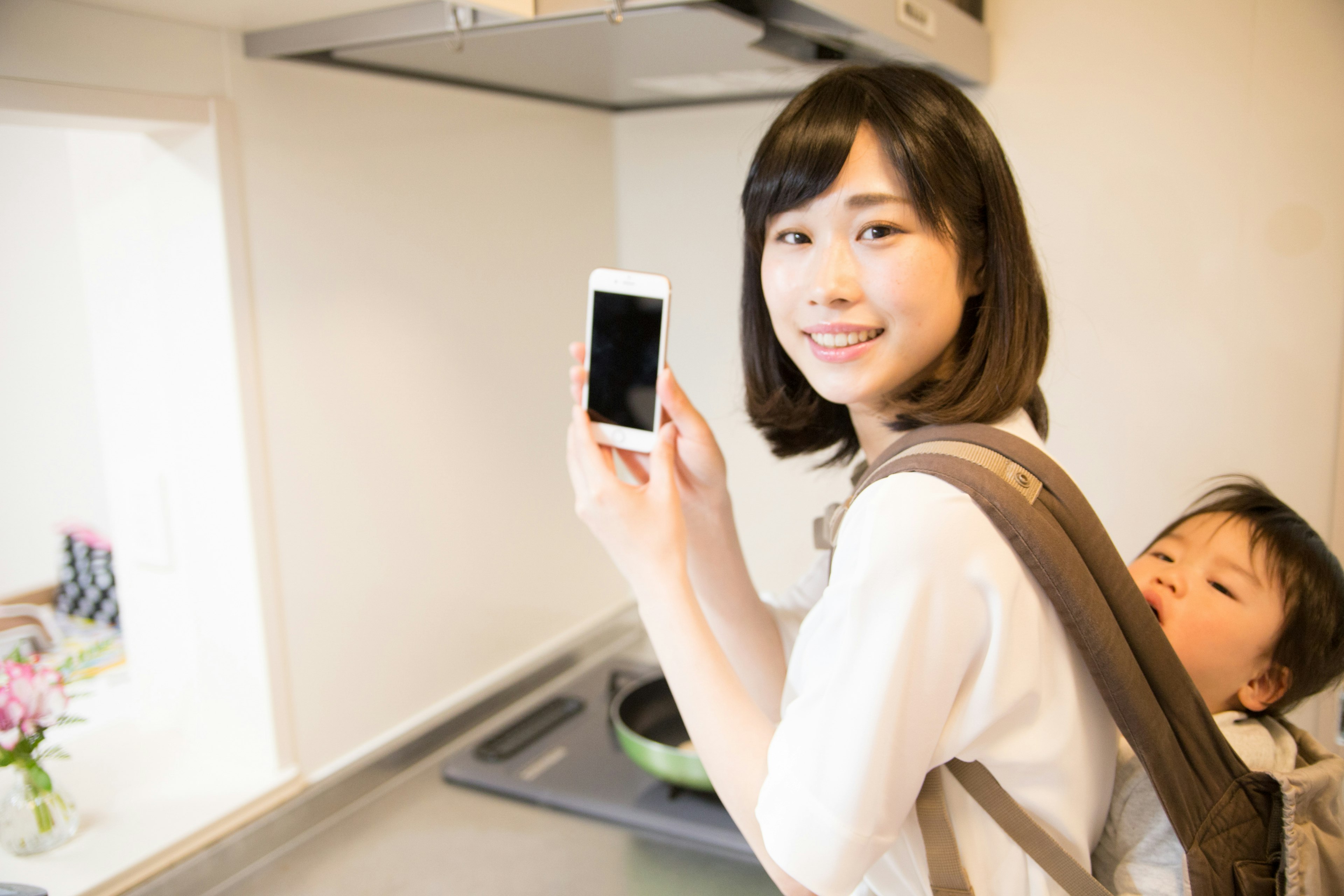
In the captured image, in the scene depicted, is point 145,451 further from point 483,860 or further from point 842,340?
point 842,340

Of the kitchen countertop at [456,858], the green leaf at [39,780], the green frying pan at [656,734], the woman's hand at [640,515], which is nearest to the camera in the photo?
the woman's hand at [640,515]

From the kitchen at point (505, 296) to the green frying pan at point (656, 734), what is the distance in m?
0.21

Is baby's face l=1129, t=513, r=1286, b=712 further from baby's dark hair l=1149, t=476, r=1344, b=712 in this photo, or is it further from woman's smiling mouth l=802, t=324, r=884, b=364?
woman's smiling mouth l=802, t=324, r=884, b=364

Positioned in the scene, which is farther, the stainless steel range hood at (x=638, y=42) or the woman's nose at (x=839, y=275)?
the stainless steel range hood at (x=638, y=42)

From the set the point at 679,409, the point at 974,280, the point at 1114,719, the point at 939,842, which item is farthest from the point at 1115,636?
the point at 679,409

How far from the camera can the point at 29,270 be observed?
1166 millimetres

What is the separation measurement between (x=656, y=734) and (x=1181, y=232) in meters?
0.92

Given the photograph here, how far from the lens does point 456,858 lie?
107cm

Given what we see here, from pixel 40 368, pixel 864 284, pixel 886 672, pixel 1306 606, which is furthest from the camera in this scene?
pixel 40 368

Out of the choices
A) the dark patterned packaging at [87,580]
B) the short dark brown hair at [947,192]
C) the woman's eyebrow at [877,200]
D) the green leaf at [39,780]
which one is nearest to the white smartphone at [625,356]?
the short dark brown hair at [947,192]

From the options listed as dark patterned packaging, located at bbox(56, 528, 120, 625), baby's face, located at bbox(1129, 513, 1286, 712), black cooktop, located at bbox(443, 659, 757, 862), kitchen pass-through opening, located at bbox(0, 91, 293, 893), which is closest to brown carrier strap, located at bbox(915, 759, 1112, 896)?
baby's face, located at bbox(1129, 513, 1286, 712)

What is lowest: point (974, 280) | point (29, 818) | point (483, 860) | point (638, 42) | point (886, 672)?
point (483, 860)

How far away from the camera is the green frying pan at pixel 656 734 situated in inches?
43.8

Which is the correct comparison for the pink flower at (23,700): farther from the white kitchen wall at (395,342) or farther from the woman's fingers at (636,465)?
the woman's fingers at (636,465)
